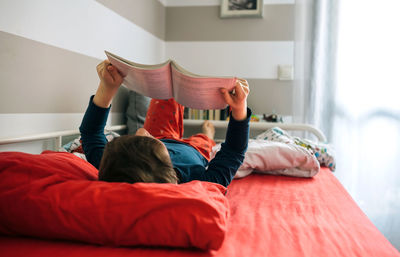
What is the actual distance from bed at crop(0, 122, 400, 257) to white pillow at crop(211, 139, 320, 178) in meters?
0.16

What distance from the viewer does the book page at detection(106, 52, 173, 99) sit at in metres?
0.86

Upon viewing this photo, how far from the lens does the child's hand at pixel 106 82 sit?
0.95m

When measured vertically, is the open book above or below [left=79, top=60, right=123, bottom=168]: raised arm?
above

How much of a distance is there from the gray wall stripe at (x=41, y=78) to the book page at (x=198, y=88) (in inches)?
23.1

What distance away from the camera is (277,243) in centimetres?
71

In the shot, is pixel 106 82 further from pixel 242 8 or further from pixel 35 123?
pixel 242 8

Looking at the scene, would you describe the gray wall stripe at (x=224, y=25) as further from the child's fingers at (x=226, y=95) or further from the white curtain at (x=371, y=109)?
the child's fingers at (x=226, y=95)

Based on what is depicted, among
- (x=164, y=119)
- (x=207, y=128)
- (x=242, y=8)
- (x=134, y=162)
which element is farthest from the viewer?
(x=242, y=8)

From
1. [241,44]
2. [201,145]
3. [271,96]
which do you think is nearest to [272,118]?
[271,96]

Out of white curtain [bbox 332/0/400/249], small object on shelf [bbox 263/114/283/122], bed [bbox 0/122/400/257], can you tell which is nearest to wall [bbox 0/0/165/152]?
bed [bbox 0/122/400/257]

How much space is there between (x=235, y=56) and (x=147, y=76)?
1.67 meters

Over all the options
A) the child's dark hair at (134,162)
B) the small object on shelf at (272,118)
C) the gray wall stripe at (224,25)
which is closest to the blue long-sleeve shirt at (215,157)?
the child's dark hair at (134,162)

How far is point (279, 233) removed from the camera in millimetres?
773

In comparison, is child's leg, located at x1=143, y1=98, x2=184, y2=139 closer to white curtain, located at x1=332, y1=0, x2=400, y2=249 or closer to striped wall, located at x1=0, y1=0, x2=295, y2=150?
striped wall, located at x1=0, y1=0, x2=295, y2=150
